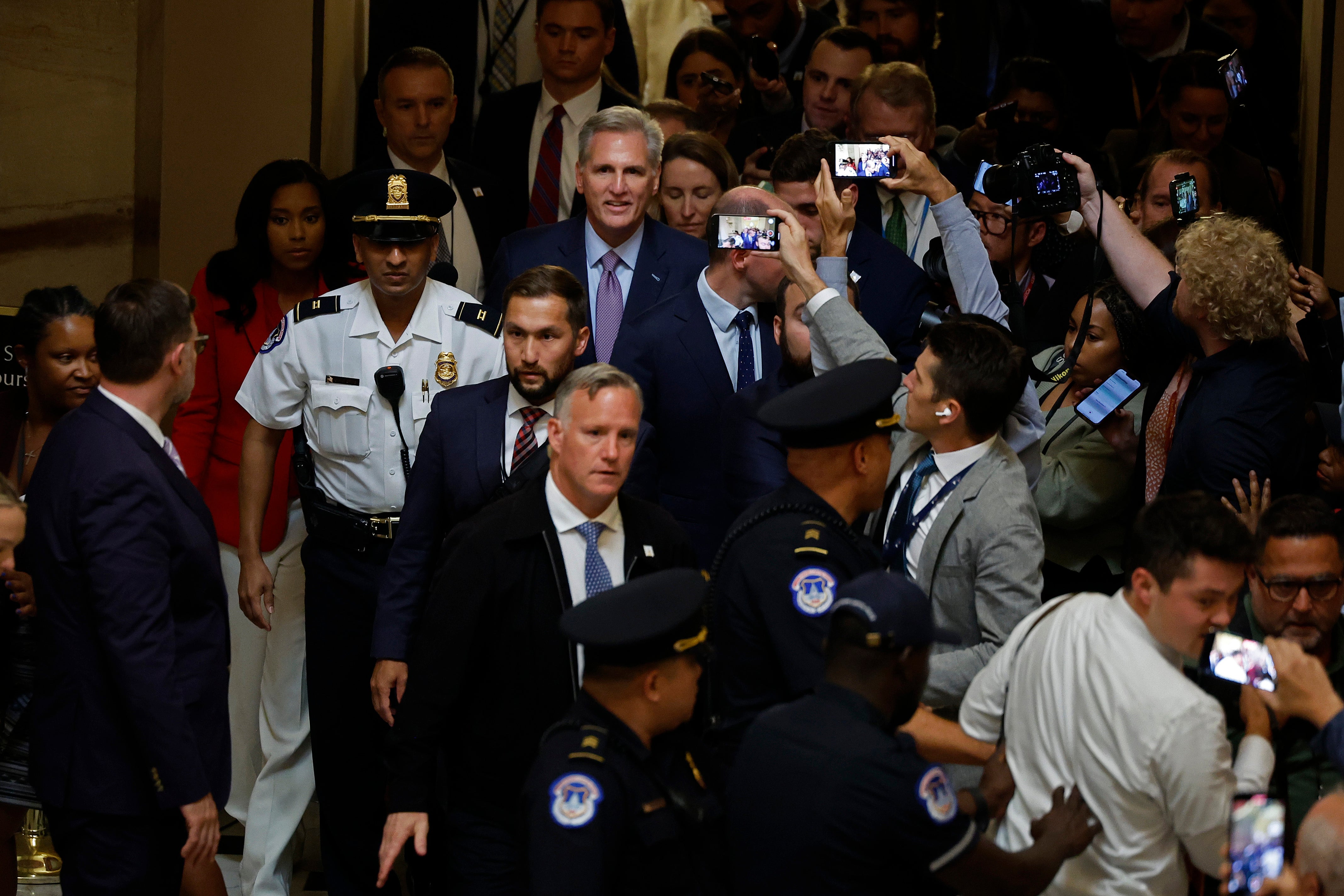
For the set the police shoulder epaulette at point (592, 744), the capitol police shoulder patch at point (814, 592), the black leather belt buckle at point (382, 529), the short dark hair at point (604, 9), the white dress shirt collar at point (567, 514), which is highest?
the short dark hair at point (604, 9)

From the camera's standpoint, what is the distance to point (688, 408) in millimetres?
4480

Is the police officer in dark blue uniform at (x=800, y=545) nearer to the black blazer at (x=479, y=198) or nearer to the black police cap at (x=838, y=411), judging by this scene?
the black police cap at (x=838, y=411)

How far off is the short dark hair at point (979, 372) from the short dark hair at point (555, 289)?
1.01m

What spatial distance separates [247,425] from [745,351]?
1.81 meters

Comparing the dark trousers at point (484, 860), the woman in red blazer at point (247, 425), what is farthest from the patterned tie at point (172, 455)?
the woman in red blazer at point (247, 425)

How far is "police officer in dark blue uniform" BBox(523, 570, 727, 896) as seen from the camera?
254 cm

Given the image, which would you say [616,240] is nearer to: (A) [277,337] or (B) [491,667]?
(A) [277,337]

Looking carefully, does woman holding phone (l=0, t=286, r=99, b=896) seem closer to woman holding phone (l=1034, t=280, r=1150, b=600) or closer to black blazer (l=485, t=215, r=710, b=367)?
black blazer (l=485, t=215, r=710, b=367)

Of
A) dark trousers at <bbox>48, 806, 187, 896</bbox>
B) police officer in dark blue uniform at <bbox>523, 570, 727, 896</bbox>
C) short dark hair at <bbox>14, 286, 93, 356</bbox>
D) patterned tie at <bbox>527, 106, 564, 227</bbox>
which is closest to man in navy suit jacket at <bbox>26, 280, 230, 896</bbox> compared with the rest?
dark trousers at <bbox>48, 806, 187, 896</bbox>

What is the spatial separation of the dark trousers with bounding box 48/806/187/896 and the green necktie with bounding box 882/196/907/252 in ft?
10.7

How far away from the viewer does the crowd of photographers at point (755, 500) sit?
2693 mm

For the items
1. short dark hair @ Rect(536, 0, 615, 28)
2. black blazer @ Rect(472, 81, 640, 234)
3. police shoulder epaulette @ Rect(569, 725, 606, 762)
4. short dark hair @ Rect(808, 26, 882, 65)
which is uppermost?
short dark hair @ Rect(536, 0, 615, 28)

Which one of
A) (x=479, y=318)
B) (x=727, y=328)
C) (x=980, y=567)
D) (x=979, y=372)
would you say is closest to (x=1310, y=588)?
(x=980, y=567)

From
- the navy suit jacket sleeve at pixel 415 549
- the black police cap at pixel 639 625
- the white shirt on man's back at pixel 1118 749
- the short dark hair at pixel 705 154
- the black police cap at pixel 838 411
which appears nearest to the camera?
the black police cap at pixel 639 625
